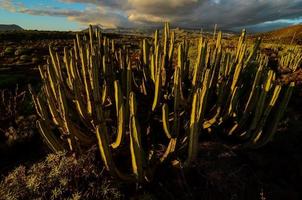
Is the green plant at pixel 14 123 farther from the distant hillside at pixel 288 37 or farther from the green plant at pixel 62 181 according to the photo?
the distant hillside at pixel 288 37

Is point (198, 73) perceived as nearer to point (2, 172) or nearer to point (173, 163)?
point (173, 163)

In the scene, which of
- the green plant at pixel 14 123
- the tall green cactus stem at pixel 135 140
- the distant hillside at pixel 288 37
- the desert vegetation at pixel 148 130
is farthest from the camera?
the distant hillside at pixel 288 37

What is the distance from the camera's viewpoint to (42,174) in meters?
4.52

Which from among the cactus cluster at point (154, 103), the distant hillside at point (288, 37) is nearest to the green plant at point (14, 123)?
the cactus cluster at point (154, 103)

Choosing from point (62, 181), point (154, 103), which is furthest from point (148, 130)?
point (62, 181)

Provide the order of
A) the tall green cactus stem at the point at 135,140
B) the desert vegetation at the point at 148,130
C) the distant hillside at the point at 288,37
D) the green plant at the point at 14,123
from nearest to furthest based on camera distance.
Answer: the tall green cactus stem at the point at 135,140, the desert vegetation at the point at 148,130, the green plant at the point at 14,123, the distant hillside at the point at 288,37

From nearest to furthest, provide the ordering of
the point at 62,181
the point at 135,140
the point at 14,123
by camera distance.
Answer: the point at 135,140 → the point at 62,181 → the point at 14,123

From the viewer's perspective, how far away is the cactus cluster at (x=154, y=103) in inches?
163

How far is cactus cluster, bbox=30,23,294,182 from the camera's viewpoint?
13.6 feet

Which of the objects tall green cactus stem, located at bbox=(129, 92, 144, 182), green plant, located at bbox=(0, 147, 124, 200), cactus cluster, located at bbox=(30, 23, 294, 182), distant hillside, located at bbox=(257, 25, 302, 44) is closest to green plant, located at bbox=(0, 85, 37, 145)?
green plant, located at bbox=(0, 147, 124, 200)

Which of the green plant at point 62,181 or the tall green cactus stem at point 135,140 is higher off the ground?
the tall green cactus stem at point 135,140

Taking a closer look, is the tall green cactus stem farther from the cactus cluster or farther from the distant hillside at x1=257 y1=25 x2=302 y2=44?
the distant hillside at x1=257 y1=25 x2=302 y2=44

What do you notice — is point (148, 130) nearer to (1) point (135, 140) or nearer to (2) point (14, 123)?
(1) point (135, 140)

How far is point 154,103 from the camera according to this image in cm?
474
